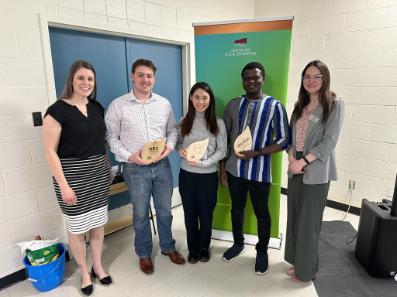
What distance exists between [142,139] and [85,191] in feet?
1.67

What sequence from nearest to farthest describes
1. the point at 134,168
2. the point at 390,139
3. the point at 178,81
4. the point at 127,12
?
the point at 134,168 → the point at 127,12 → the point at 390,139 → the point at 178,81

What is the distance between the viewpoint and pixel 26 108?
2.00 m

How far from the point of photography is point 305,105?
188cm

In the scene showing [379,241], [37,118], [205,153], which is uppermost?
[37,118]

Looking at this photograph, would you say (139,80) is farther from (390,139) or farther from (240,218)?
(390,139)

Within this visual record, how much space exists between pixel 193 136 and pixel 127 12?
4.55 feet

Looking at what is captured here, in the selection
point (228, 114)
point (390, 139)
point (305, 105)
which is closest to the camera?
point (305, 105)

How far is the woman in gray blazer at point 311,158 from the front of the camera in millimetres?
1720

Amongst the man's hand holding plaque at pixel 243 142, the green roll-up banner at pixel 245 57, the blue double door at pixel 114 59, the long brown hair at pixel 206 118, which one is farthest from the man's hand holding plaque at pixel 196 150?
the blue double door at pixel 114 59

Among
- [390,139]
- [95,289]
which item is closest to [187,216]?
[95,289]

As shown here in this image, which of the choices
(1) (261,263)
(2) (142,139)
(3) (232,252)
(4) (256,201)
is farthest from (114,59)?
(1) (261,263)

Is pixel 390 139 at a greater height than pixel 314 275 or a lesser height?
greater

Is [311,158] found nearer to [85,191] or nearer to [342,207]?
[85,191]

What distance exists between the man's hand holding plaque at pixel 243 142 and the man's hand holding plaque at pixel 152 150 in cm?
54
